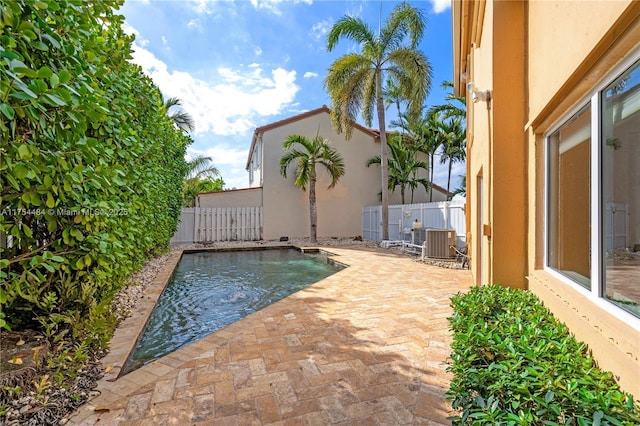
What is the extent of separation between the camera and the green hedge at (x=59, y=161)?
204 cm

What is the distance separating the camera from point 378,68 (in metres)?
15.7

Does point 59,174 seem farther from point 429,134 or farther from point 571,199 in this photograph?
point 429,134

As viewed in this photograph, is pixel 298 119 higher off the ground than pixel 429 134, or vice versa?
pixel 298 119

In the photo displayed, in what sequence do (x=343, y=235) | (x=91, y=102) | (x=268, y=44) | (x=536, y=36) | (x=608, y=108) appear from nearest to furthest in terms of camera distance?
1. (x=608, y=108)
2. (x=91, y=102)
3. (x=536, y=36)
4. (x=268, y=44)
5. (x=343, y=235)

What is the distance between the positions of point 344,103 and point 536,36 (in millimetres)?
13289

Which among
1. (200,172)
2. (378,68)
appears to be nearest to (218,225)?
(200,172)

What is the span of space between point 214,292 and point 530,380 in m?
7.00

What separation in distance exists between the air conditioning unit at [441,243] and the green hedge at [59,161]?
9086mm

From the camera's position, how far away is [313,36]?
1564cm

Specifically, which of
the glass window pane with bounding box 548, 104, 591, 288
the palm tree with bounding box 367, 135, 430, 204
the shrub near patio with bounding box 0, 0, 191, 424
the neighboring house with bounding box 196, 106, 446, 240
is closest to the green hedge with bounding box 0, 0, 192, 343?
the shrub near patio with bounding box 0, 0, 191, 424

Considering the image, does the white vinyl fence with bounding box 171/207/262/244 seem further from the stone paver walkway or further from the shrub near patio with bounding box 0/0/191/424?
the stone paver walkway

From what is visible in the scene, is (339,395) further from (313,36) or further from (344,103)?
(313,36)

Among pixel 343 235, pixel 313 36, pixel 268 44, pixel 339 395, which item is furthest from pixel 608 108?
pixel 343 235

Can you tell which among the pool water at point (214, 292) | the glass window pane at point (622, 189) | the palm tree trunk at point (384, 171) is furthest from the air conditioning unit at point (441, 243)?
the glass window pane at point (622, 189)
